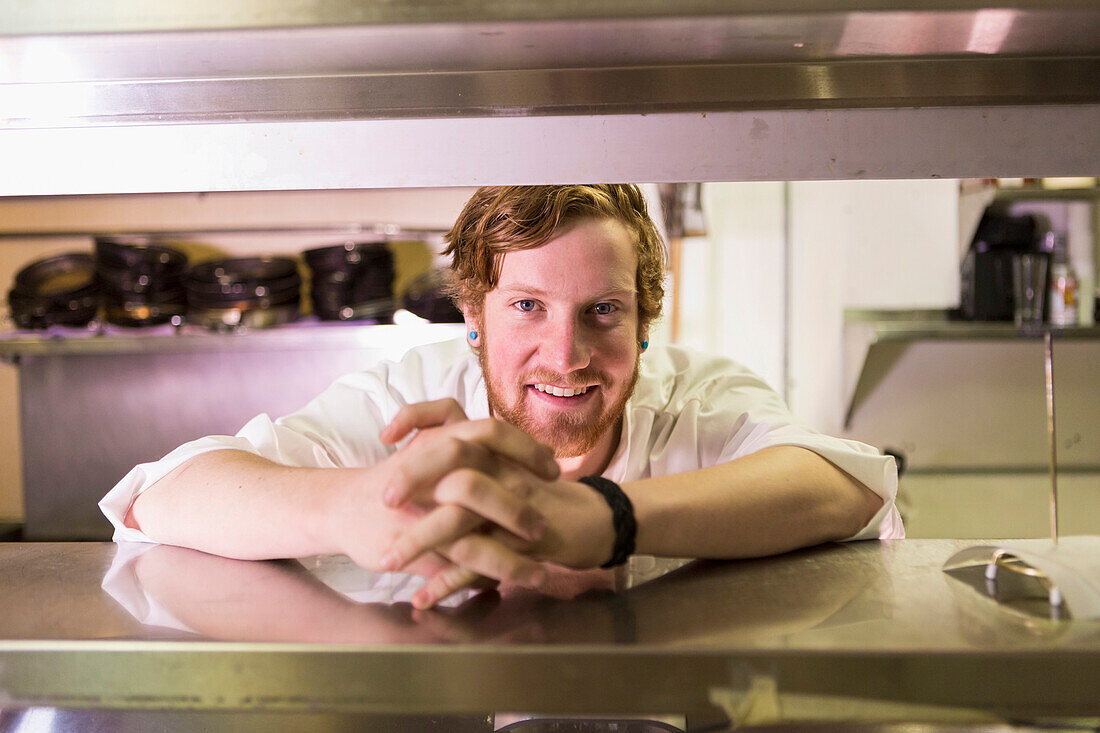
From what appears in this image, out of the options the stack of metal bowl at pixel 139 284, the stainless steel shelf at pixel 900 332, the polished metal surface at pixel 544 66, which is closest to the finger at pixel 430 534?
the polished metal surface at pixel 544 66

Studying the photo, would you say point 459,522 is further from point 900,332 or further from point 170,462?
point 900,332

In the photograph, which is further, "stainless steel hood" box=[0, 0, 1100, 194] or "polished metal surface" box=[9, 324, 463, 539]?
"polished metal surface" box=[9, 324, 463, 539]

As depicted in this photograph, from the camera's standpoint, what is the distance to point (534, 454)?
0.55 m

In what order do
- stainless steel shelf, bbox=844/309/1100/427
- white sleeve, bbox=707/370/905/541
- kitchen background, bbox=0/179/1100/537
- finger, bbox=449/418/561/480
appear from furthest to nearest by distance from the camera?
kitchen background, bbox=0/179/1100/537, stainless steel shelf, bbox=844/309/1100/427, white sleeve, bbox=707/370/905/541, finger, bbox=449/418/561/480

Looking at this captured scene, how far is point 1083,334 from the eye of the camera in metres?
2.54

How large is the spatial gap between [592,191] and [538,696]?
2.14ft

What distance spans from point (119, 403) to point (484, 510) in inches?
111

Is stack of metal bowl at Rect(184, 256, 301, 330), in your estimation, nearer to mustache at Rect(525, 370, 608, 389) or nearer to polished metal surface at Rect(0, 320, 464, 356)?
polished metal surface at Rect(0, 320, 464, 356)

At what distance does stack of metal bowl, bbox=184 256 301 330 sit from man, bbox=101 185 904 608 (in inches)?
66.3

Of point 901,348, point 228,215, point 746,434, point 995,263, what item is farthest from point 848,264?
point 228,215

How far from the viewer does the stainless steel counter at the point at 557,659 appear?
1.44ft

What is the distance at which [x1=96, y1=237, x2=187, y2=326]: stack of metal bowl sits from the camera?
2910 millimetres

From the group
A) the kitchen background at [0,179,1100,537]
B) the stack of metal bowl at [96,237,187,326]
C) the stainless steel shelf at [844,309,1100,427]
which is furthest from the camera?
the stack of metal bowl at [96,237,187,326]

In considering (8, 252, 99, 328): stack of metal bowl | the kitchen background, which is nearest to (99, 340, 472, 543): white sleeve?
the kitchen background
